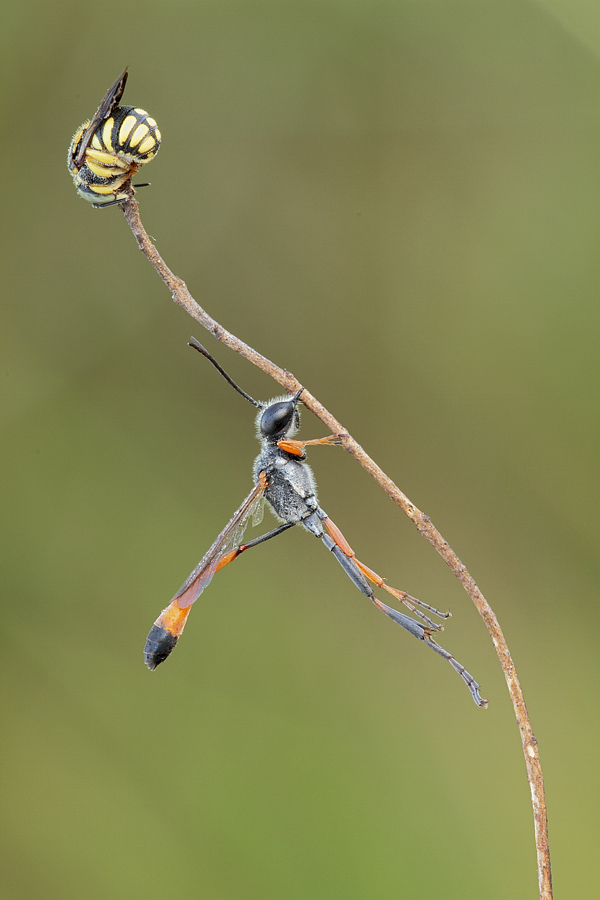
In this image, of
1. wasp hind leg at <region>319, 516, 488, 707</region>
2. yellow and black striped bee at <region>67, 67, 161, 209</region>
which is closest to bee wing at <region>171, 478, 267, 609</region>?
wasp hind leg at <region>319, 516, 488, 707</region>

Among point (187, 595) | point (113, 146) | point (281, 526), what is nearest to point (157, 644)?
point (187, 595)

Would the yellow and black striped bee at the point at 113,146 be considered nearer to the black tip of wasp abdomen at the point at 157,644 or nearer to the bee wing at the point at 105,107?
the bee wing at the point at 105,107

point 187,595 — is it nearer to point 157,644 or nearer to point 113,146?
point 157,644

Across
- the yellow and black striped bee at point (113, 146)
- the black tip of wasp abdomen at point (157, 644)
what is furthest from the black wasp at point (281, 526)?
the yellow and black striped bee at point (113, 146)

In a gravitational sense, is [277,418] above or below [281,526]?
above

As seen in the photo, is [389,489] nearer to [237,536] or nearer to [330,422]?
[330,422]

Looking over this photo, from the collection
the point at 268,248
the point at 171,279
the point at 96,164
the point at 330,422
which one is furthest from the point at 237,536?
the point at 268,248
